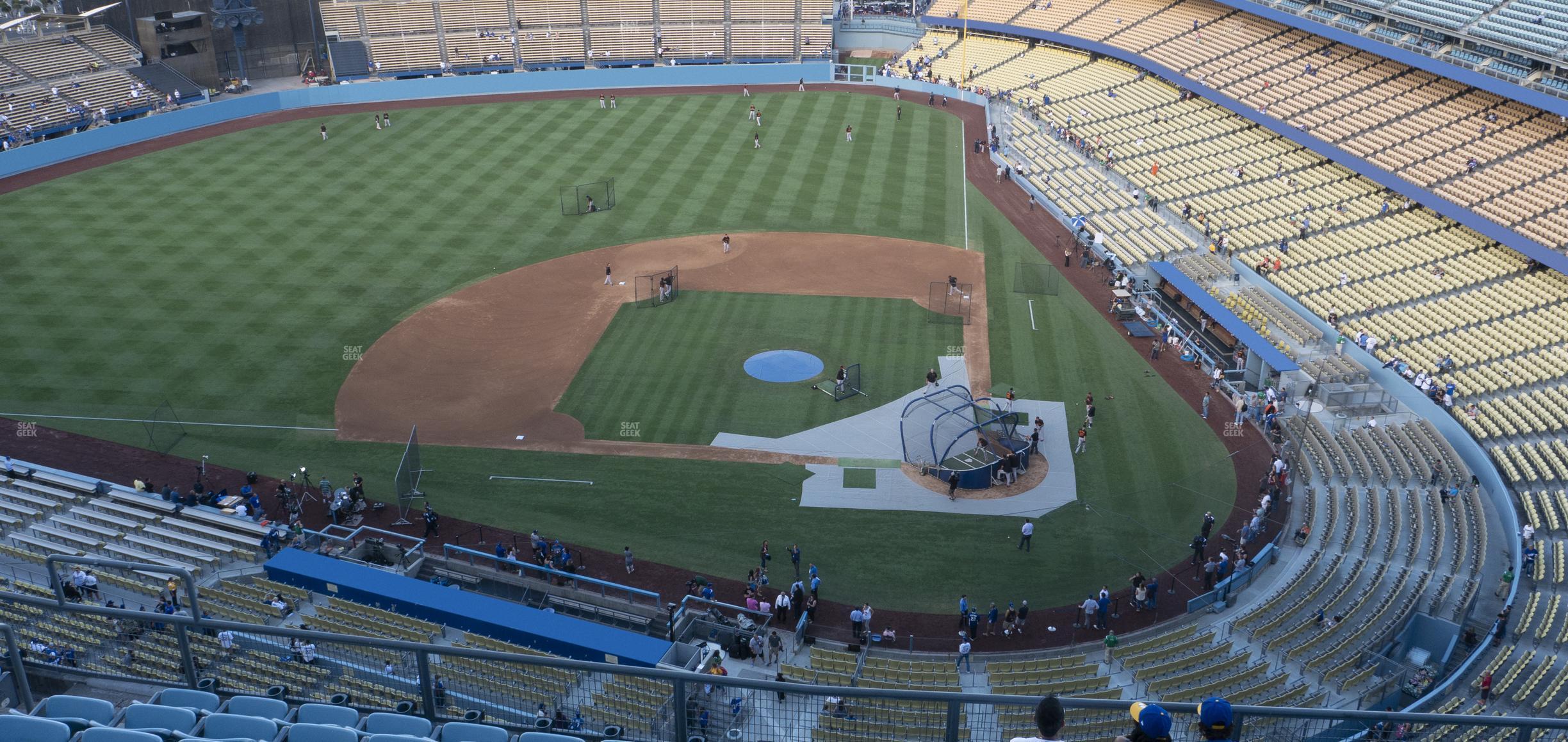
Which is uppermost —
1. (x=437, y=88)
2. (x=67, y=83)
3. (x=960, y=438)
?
(x=67, y=83)

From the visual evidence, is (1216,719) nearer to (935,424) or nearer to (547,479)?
(935,424)

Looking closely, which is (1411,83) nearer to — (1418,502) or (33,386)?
(1418,502)

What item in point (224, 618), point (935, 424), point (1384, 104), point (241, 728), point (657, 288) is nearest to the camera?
point (241, 728)

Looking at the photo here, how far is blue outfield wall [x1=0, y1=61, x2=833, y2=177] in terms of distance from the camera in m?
61.5

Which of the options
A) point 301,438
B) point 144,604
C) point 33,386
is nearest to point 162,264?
point 33,386

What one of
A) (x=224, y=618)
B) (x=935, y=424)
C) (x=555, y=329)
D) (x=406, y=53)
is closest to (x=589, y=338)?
(x=555, y=329)

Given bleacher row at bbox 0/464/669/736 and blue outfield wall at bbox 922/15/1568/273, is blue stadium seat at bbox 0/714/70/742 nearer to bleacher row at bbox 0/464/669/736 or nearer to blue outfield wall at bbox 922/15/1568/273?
bleacher row at bbox 0/464/669/736

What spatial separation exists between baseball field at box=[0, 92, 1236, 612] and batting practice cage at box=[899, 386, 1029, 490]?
158cm

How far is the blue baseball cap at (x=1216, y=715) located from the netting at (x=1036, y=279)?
3724 centimetres

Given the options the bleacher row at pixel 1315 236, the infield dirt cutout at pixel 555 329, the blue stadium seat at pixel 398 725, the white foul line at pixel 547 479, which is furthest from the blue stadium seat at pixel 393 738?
the bleacher row at pixel 1315 236

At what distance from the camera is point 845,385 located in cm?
3731

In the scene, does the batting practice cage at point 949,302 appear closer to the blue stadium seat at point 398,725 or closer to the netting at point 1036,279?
the netting at point 1036,279

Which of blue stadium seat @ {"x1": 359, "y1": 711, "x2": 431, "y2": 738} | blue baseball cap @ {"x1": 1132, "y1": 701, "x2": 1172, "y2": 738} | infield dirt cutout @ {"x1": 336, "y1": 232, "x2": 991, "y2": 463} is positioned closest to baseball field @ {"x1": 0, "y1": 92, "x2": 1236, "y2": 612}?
infield dirt cutout @ {"x1": 336, "y1": 232, "x2": 991, "y2": 463}

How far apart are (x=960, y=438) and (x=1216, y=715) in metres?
24.1
